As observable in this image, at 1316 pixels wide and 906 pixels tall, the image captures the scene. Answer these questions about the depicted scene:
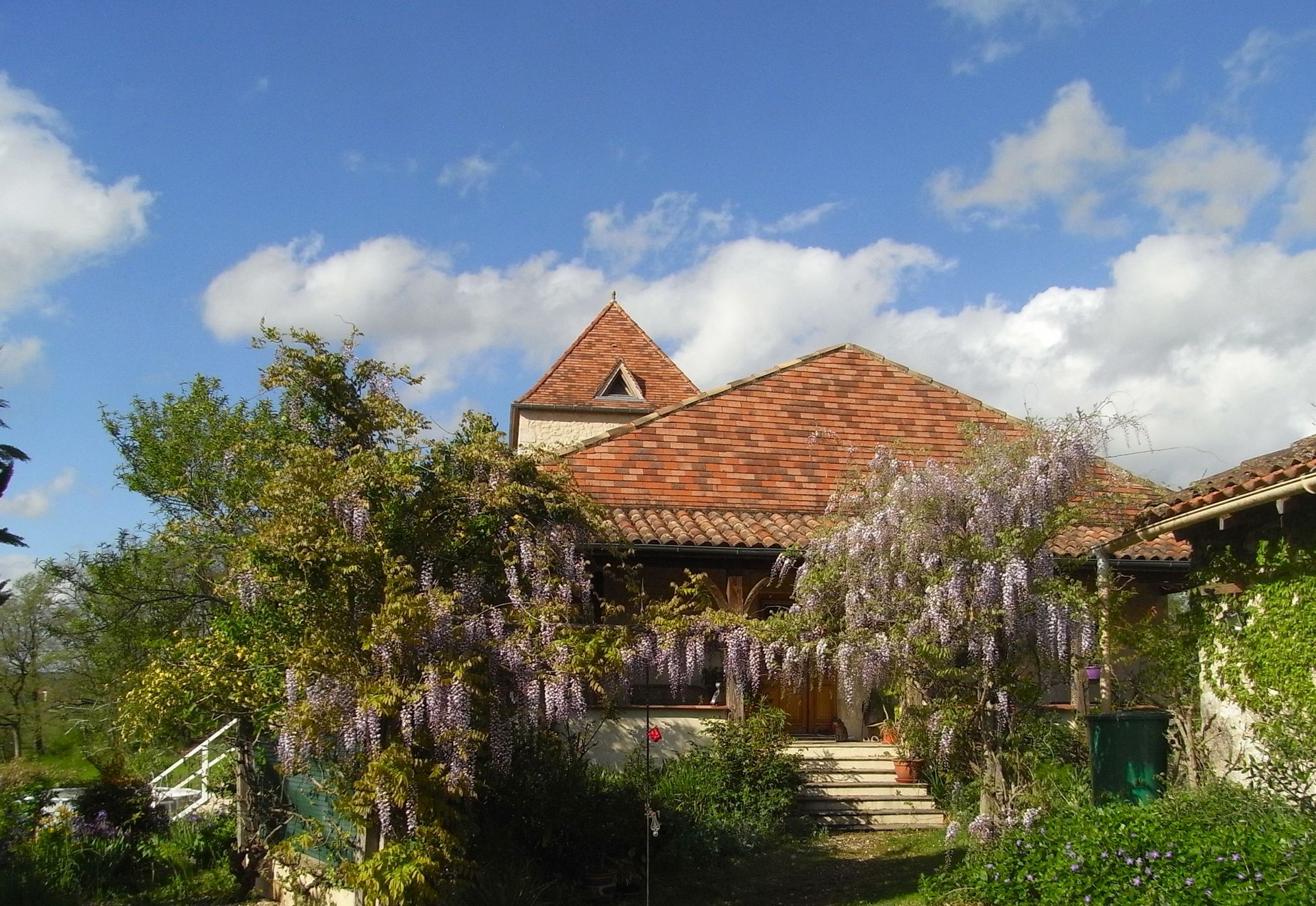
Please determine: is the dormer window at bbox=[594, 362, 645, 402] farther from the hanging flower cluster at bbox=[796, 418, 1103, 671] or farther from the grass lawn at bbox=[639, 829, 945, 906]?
the hanging flower cluster at bbox=[796, 418, 1103, 671]

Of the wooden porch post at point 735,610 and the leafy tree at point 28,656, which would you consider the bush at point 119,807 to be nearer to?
the wooden porch post at point 735,610

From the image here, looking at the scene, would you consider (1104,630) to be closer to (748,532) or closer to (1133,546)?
(1133,546)

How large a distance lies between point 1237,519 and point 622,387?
591 inches

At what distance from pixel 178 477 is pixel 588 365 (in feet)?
27.8

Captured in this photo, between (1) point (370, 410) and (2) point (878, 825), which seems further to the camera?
(2) point (878, 825)

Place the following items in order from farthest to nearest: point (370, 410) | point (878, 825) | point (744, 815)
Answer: point (878, 825), point (744, 815), point (370, 410)

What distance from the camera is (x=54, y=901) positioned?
7648mm

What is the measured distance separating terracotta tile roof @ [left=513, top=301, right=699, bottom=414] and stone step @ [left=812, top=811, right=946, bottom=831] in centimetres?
1118

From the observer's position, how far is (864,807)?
11.3 meters

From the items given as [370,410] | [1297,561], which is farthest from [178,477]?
[1297,561]

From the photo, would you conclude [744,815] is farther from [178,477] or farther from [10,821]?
[178,477]

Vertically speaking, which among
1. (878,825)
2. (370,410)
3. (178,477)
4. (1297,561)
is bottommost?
(878,825)

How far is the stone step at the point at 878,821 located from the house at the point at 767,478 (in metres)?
1.36

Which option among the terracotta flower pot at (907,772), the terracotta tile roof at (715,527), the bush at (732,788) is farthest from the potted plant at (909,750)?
the terracotta tile roof at (715,527)
